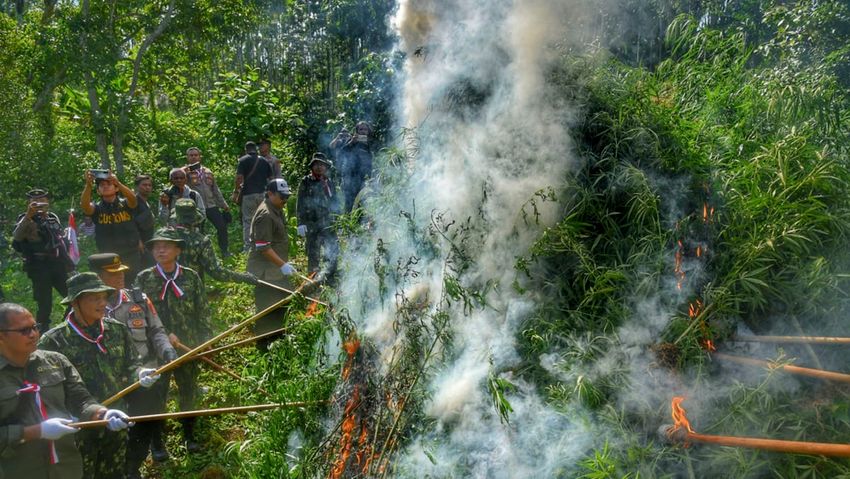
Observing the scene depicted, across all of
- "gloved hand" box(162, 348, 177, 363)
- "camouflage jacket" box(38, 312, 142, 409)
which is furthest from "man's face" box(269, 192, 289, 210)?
"camouflage jacket" box(38, 312, 142, 409)

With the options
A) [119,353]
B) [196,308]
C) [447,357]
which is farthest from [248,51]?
[447,357]

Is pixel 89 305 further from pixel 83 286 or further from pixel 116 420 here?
pixel 116 420

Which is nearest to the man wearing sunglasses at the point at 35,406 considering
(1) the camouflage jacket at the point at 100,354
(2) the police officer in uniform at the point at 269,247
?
(1) the camouflage jacket at the point at 100,354

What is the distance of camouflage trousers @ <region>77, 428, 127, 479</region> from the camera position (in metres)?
4.55

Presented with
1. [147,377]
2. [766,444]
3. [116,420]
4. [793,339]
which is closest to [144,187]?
[147,377]

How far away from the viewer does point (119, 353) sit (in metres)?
4.77

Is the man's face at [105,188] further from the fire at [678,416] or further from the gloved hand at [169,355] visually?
the fire at [678,416]

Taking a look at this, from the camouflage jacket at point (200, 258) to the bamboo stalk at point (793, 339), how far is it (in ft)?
14.6

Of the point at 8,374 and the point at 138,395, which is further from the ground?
the point at 8,374

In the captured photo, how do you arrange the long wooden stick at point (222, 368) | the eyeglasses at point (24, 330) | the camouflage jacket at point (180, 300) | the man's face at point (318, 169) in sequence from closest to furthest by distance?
1. the eyeglasses at point (24, 330)
2. the long wooden stick at point (222, 368)
3. the camouflage jacket at point (180, 300)
4. the man's face at point (318, 169)

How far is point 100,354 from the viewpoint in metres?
4.65

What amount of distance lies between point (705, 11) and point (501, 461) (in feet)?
19.3

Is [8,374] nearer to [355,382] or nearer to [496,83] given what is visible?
[355,382]

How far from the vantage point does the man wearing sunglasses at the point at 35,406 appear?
12.8 feet
